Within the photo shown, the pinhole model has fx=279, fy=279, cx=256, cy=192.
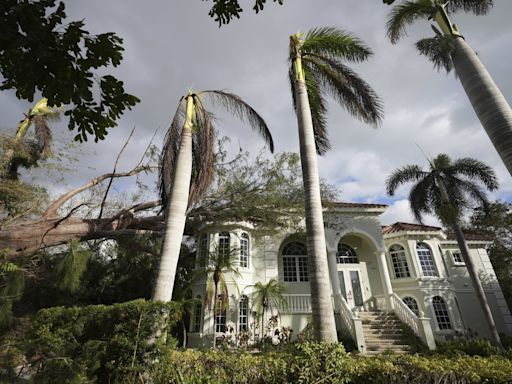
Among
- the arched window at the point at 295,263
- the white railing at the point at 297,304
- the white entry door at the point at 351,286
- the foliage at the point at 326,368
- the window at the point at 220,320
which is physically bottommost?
the foliage at the point at 326,368

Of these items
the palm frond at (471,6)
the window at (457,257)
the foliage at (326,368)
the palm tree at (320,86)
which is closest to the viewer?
the foliage at (326,368)

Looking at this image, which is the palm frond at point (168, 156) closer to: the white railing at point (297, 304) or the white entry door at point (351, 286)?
the white railing at point (297, 304)

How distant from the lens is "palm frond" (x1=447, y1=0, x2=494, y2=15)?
363 inches

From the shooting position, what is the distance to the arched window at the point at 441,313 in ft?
53.9

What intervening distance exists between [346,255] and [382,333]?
534 cm

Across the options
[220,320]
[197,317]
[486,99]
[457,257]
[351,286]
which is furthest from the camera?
[457,257]

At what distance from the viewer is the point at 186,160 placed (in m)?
8.20

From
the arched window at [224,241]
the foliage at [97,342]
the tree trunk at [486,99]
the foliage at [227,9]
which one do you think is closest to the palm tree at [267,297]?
the arched window at [224,241]

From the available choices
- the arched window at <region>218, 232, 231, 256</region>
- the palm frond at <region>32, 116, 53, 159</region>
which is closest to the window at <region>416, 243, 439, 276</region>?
the arched window at <region>218, 232, 231, 256</region>

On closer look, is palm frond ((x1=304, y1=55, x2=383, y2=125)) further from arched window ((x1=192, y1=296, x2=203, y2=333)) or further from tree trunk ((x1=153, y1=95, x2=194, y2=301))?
arched window ((x1=192, y1=296, x2=203, y2=333))

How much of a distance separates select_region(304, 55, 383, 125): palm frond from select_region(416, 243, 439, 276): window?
12.0m

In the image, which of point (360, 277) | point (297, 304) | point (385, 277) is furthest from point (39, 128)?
point (385, 277)

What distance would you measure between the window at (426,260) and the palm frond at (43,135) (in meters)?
21.0

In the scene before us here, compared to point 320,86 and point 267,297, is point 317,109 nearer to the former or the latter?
point 320,86
